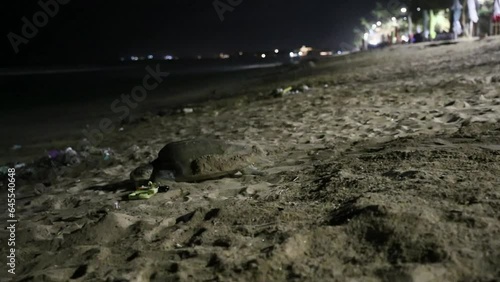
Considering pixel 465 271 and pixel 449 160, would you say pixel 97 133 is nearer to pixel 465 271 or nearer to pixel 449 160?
pixel 449 160

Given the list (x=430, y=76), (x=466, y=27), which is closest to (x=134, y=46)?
(x=466, y=27)

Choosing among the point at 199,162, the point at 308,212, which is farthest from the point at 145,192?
the point at 308,212

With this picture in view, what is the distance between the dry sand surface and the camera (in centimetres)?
251

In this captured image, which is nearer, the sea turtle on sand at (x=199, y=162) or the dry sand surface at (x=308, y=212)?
the dry sand surface at (x=308, y=212)

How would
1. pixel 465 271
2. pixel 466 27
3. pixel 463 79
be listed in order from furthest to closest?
pixel 466 27, pixel 463 79, pixel 465 271

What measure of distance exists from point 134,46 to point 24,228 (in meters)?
185

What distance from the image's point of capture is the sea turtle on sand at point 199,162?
5035 millimetres

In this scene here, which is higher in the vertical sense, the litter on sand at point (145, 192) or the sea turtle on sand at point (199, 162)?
the sea turtle on sand at point (199, 162)

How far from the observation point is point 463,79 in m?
9.62

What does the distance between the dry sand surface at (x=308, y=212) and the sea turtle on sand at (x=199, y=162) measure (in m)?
0.15

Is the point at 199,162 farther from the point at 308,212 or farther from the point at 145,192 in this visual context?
the point at 308,212

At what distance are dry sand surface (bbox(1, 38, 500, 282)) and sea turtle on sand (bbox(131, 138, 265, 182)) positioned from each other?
0.15m

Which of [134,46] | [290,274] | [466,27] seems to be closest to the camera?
[290,274]

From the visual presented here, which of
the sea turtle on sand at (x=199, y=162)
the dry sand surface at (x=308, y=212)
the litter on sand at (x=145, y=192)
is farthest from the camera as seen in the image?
the sea turtle on sand at (x=199, y=162)
